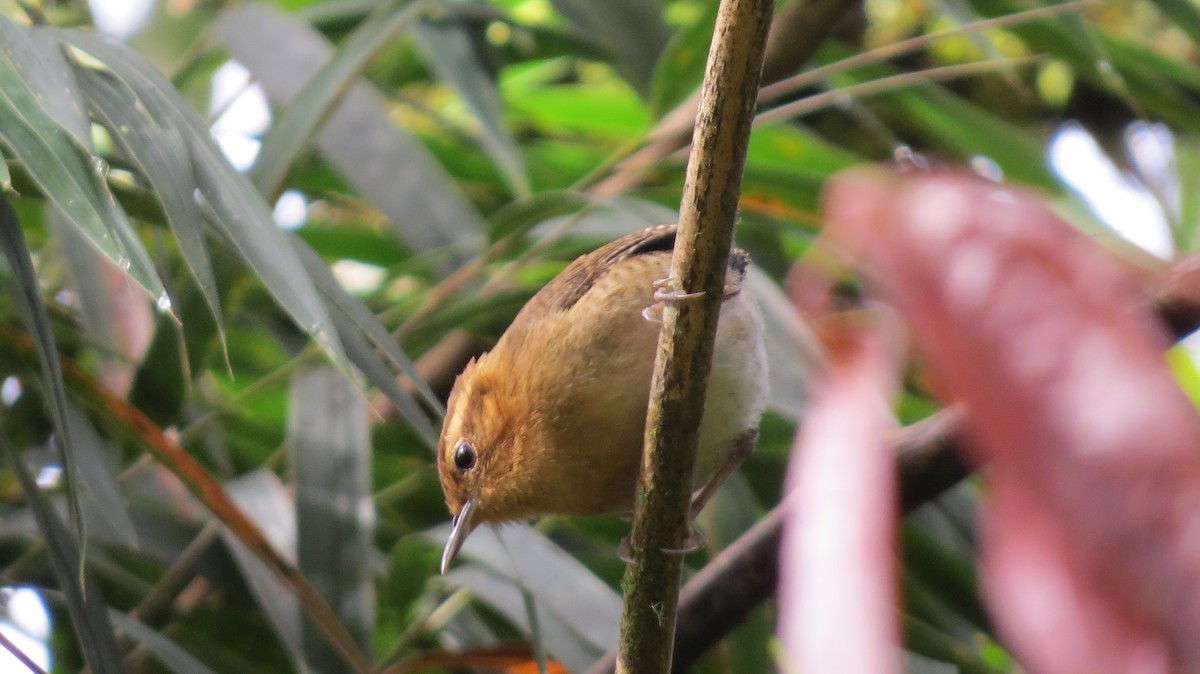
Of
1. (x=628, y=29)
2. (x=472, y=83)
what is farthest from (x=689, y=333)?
(x=628, y=29)

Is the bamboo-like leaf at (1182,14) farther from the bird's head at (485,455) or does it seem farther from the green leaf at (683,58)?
the bird's head at (485,455)

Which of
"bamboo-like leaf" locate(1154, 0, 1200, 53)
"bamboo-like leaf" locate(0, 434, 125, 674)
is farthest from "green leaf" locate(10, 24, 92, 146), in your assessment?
"bamboo-like leaf" locate(1154, 0, 1200, 53)

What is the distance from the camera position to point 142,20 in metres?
2.56

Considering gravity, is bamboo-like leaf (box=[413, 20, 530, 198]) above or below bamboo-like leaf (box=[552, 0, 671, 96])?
below

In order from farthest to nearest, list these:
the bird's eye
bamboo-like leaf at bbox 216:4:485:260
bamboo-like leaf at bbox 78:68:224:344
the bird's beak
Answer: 1. bamboo-like leaf at bbox 216:4:485:260
2. the bird's eye
3. the bird's beak
4. bamboo-like leaf at bbox 78:68:224:344

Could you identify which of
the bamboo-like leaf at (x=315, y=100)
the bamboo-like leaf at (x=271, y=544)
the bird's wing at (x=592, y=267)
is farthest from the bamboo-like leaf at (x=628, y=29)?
the bamboo-like leaf at (x=271, y=544)

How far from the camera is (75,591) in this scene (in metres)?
1.34

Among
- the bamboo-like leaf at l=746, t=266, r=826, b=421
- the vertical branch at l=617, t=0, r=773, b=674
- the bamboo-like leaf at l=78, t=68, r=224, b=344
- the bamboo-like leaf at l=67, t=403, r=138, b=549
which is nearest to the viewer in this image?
the vertical branch at l=617, t=0, r=773, b=674

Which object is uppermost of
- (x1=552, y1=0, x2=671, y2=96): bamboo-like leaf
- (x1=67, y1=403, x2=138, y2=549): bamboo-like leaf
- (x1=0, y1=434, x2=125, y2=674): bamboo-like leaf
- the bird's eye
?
(x1=552, y1=0, x2=671, y2=96): bamboo-like leaf

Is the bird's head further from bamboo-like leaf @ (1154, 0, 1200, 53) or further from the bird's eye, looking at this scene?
bamboo-like leaf @ (1154, 0, 1200, 53)

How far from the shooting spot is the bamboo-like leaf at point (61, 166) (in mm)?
1057

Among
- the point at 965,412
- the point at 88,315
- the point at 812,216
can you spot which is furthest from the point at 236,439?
the point at 965,412

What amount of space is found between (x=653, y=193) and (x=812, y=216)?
0.37 metres

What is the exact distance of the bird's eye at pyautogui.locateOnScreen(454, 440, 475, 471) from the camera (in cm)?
185
